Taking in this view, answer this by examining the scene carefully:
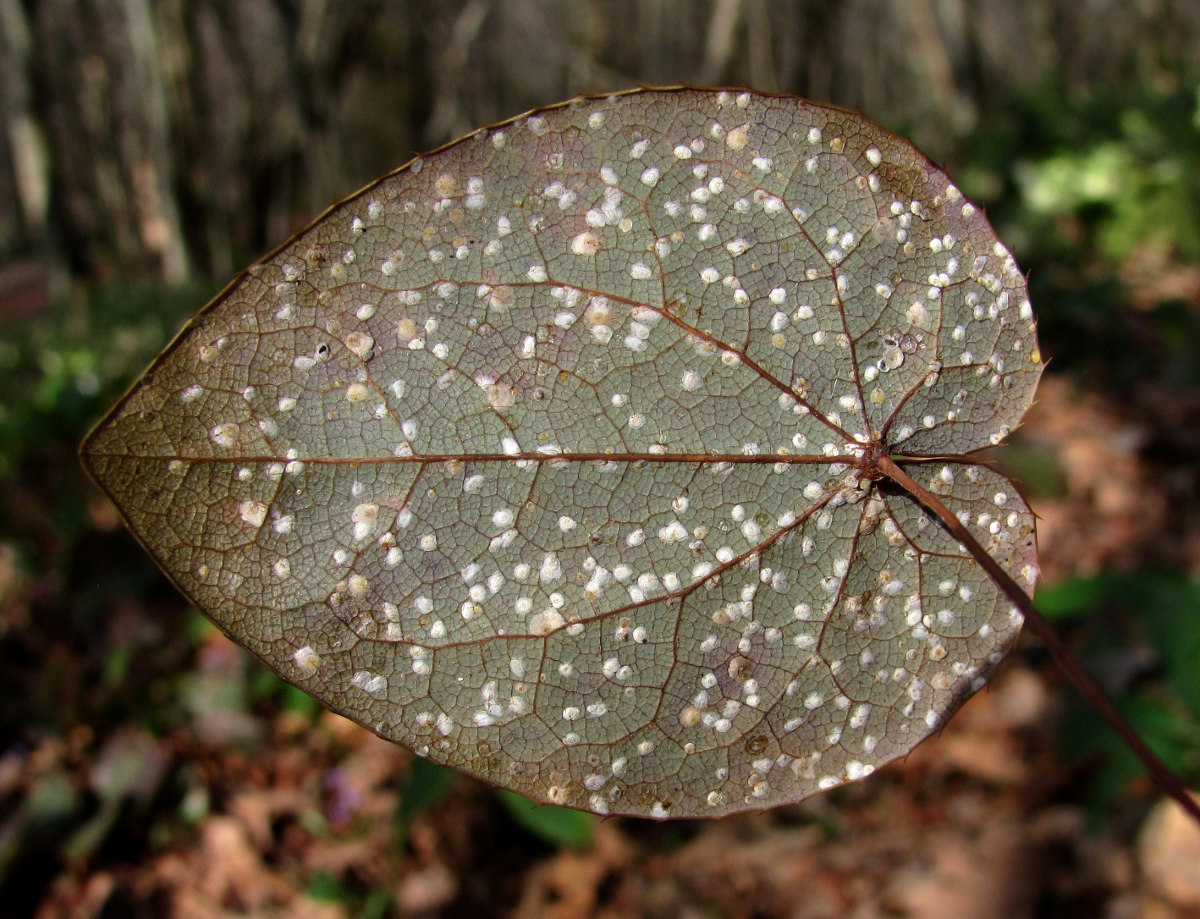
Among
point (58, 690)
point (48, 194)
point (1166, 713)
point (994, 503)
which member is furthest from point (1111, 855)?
point (48, 194)

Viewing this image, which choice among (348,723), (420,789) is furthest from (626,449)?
(348,723)

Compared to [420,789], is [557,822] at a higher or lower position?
lower

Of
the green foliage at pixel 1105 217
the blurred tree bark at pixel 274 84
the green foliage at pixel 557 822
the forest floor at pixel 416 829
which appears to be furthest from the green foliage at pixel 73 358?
the green foliage at pixel 1105 217

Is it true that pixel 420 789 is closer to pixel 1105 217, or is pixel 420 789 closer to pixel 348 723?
pixel 348 723

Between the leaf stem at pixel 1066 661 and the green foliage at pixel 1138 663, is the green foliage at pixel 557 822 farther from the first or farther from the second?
the leaf stem at pixel 1066 661

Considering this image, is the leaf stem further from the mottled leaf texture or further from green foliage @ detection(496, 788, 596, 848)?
green foliage @ detection(496, 788, 596, 848)
